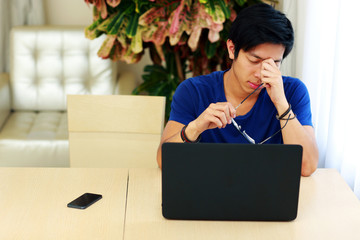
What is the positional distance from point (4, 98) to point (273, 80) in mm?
2033

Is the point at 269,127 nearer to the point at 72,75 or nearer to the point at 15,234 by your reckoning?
Result: the point at 15,234

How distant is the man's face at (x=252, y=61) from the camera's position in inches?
55.6

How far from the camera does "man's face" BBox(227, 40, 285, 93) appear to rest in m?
1.41

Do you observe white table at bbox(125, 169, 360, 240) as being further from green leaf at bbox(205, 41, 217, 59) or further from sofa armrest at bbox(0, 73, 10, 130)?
sofa armrest at bbox(0, 73, 10, 130)

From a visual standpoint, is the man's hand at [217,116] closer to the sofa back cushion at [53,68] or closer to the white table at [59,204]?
the white table at [59,204]

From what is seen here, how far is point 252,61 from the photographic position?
1438mm

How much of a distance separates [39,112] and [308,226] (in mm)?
2372

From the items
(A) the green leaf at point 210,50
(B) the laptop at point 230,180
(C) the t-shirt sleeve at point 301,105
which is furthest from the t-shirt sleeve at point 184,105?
(A) the green leaf at point 210,50

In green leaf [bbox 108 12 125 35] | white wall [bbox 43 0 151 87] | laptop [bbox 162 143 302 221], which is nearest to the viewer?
laptop [bbox 162 143 302 221]

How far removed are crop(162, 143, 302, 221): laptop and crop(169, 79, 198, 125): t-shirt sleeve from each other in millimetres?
488

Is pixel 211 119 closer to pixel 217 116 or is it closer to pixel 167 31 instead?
pixel 217 116

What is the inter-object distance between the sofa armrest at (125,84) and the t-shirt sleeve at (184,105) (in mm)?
1284

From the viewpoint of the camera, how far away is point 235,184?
3.51ft

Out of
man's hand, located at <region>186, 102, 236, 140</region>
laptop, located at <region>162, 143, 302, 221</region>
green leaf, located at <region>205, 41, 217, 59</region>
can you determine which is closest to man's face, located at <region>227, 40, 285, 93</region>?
man's hand, located at <region>186, 102, 236, 140</region>
